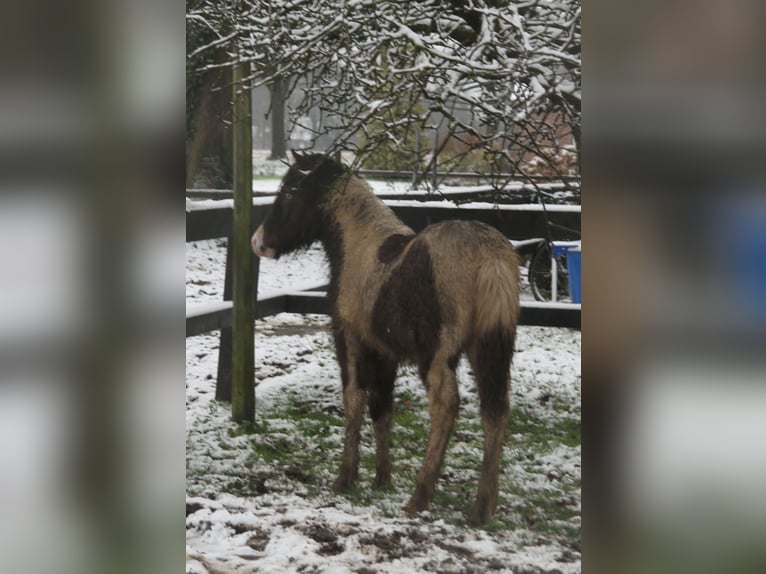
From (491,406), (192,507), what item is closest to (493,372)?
(491,406)

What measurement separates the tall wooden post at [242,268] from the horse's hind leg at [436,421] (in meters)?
0.72

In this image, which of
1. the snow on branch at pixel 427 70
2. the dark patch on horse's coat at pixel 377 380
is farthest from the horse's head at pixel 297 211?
the dark patch on horse's coat at pixel 377 380

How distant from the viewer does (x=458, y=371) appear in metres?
3.60

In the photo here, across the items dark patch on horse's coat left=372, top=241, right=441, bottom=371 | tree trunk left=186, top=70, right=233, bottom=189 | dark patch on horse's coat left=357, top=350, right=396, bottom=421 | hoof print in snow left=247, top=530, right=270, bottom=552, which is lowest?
hoof print in snow left=247, top=530, right=270, bottom=552

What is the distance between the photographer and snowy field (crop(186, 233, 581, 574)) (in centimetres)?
354

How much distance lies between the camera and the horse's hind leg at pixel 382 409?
3699 mm

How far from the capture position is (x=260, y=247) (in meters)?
3.85

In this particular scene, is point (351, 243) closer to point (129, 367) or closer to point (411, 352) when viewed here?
point (411, 352)

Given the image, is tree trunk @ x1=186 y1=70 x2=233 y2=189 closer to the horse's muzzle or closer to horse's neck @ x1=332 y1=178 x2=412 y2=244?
the horse's muzzle

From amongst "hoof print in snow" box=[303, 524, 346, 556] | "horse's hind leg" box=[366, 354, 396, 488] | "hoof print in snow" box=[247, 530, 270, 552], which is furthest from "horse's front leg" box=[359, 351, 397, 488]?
"hoof print in snow" box=[247, 530, 270, 552]

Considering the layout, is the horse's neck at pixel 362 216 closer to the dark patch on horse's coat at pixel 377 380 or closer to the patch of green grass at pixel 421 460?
the dark patch on horse's coat at pixel 377 380

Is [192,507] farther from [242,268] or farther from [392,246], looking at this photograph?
[392,246]

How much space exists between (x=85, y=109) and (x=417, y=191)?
1.47 m

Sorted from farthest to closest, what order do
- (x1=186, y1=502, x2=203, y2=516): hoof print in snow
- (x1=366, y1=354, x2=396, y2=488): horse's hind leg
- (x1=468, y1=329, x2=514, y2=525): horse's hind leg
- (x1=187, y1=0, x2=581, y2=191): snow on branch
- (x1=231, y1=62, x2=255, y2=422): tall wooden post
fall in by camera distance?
(x1=186, y1=502, x2=203, y2=516): hoof print in snow
(x1=231, y1=62, x2=255, y2=422): tall wooden post
(x1=366, y1=354, x2=396, y2=488): horse's hind leg
(x1=468, y1=329, x2=514, y2=525): horse's hind leg
(x1=187, y1=0, x2=581, y2=191): snow on branch
